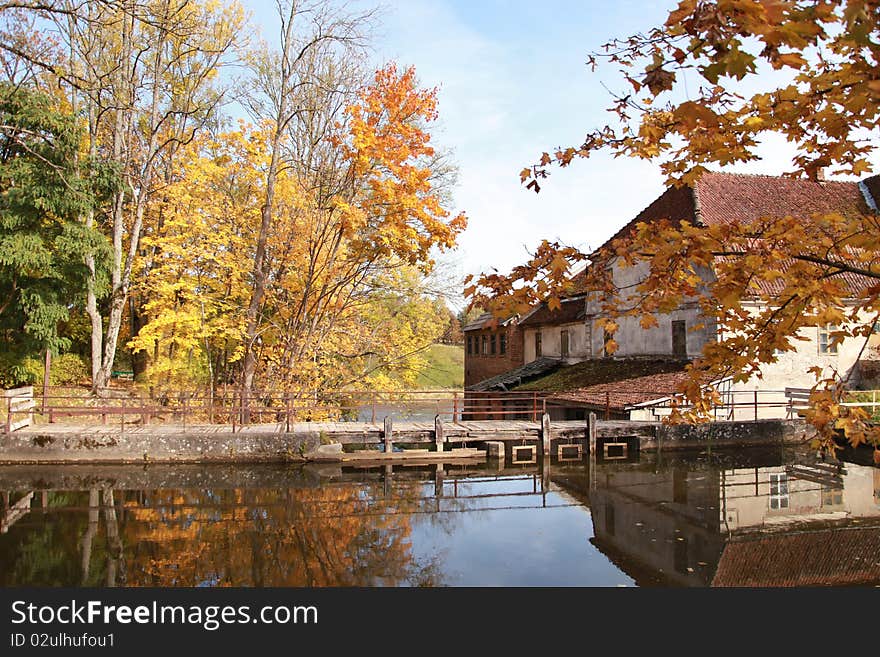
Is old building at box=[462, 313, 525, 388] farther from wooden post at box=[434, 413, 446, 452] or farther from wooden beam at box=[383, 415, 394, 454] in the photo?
wooden beam at box=[383, 415, 394, 454]

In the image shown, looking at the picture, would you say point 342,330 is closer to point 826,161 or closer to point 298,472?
point 298,472

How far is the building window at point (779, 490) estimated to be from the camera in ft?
42.6

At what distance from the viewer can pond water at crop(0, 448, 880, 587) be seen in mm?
8867

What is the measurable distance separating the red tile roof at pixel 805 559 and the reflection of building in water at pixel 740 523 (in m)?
0.01

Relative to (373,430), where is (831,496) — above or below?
below

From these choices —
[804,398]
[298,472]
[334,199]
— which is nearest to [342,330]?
[334,199]

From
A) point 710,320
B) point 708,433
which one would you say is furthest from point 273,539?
point 710,320

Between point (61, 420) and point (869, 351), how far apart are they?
2701 cm

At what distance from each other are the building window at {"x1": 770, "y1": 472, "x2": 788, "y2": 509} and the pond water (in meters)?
0.09

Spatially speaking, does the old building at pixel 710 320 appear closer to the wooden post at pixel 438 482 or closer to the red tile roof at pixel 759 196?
the red tile roof at pixel 759 196

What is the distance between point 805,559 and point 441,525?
5.89 m

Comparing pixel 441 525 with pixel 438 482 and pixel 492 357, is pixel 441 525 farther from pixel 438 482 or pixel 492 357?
pixel 492 357

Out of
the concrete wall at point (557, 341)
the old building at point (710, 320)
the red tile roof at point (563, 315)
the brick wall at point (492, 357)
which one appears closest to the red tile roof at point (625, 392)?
the old building at point (710, 320)

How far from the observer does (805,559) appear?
9.49m
